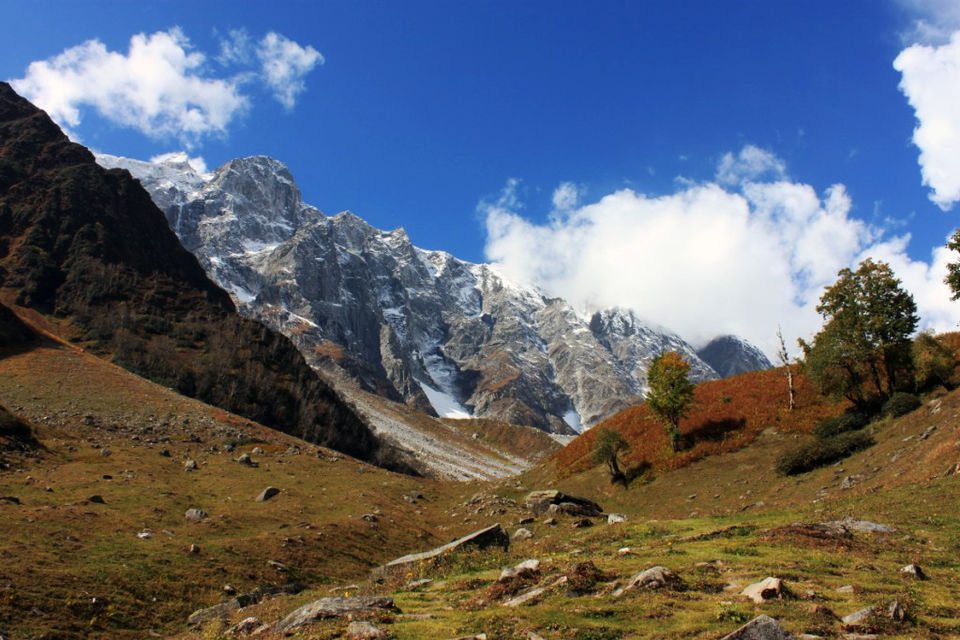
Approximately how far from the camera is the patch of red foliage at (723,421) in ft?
159

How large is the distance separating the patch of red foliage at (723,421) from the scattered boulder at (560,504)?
48.3 feet

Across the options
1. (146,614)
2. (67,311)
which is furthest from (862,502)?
(67,311)

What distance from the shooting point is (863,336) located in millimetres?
44188

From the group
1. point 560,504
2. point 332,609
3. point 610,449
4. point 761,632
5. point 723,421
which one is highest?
point 723,421

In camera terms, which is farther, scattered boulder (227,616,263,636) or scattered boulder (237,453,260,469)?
scattered boulder (237,453,260,469)

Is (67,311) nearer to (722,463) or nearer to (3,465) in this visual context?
(3,465)

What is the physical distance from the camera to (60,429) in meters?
47.1

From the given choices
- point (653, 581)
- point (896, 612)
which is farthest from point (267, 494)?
point (896, 612)

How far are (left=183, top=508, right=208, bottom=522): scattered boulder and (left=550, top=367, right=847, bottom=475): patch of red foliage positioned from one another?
119 feet

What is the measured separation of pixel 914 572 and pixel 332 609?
47.5 feet

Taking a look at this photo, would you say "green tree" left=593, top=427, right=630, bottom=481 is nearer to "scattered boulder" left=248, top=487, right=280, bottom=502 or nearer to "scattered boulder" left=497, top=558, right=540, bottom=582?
"scattered boulder" left=248, top=487, right=280, bottom=502

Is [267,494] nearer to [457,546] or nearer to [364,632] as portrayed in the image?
[457,546]

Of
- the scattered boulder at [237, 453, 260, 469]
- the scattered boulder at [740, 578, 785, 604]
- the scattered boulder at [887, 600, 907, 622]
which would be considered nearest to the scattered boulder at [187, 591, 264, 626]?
the scattered boulder at [740, 578, 785, 604]

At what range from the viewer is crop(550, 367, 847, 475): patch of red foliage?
4844 cm
